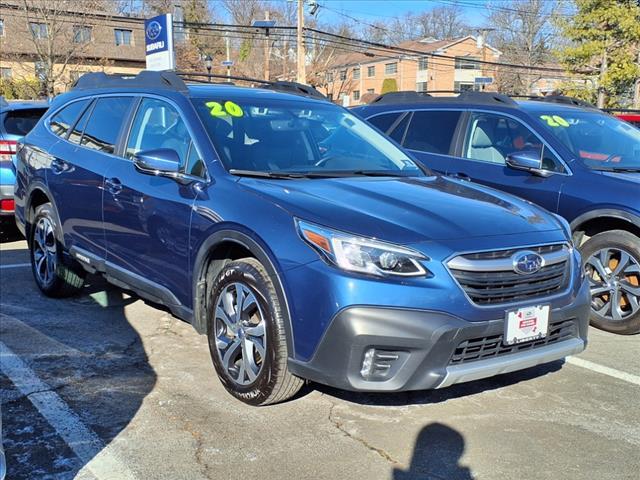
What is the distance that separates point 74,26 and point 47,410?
26426 millimetres

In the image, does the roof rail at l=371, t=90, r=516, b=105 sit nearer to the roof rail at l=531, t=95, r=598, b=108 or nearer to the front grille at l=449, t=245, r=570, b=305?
the roof rail at l=531, t=95, r=598, b=108

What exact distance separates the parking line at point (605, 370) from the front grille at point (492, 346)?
99 centimetres

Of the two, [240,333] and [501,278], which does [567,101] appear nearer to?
[501,278]

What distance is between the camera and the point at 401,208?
Result: 11.2ft

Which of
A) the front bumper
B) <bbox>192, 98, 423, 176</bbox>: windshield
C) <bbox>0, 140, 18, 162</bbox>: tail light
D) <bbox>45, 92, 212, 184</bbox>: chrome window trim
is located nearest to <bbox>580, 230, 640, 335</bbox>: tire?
<bbox>192, 98, 423, 176</bbox>: windshield

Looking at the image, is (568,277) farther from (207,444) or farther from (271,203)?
(207,444)

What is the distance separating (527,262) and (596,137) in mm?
3061

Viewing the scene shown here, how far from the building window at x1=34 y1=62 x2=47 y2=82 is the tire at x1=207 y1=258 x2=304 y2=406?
974 inches

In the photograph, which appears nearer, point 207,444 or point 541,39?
point 207,444

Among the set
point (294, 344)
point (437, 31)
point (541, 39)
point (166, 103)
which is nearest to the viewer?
point (294, 344)

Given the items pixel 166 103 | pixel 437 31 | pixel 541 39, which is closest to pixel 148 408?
pixel 166 103

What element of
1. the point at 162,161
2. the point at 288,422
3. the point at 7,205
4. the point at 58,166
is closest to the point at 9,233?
the point at 7,205

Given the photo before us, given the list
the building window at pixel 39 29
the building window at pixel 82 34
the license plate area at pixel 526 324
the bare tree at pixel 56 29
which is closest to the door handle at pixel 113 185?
the license plate area at pixel 526 324

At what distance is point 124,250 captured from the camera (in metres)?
4.43
